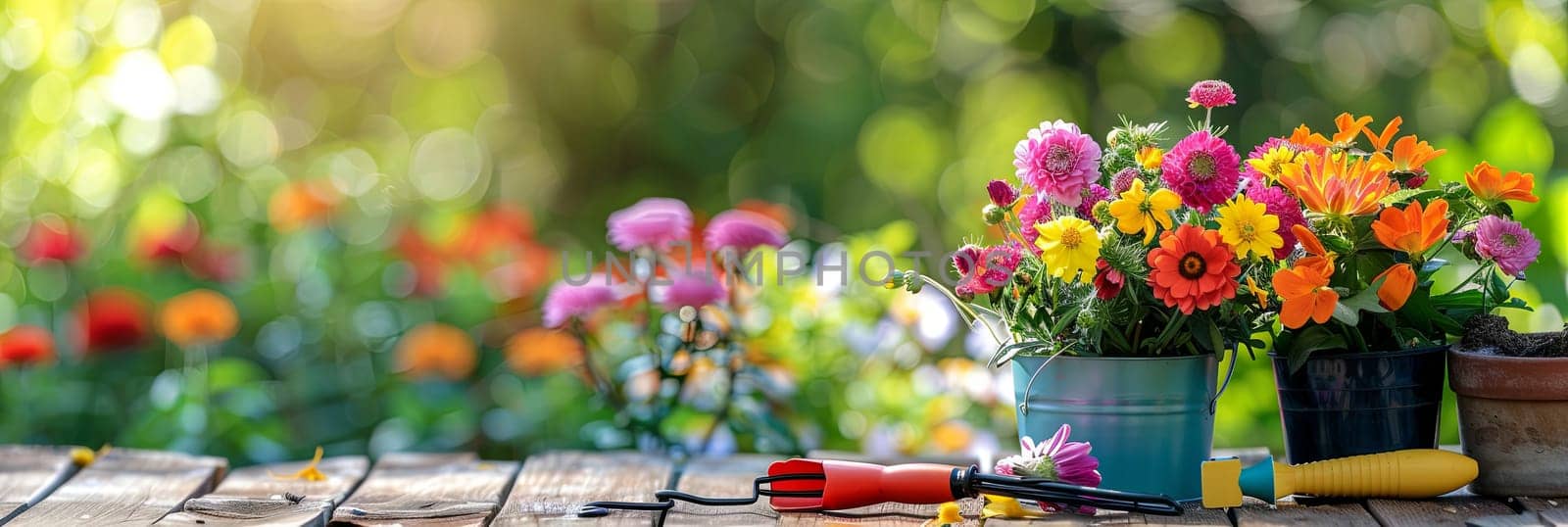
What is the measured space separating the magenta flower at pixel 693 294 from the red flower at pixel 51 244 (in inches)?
43.0

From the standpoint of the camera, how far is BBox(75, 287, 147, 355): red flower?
206 centimetres

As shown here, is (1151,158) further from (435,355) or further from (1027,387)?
(435,355)

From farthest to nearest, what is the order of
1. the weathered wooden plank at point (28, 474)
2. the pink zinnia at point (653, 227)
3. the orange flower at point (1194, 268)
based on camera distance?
the pink zinnia at point (653, 227), the weathered wooden plank at point (28, 474), the orange flower at point (1194, 268)

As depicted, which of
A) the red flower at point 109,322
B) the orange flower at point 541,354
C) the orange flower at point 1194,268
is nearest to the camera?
the orange flower at point 1194,268

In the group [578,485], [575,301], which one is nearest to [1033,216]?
[578,485]

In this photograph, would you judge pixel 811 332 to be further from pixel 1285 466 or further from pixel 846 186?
pixel 846 186

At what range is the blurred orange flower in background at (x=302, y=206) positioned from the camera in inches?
85.5

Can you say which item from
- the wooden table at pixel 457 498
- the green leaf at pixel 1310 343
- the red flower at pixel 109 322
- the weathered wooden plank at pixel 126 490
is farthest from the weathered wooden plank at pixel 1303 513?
the red flower at pixel 109 322

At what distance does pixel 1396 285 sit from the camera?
105 centimetres

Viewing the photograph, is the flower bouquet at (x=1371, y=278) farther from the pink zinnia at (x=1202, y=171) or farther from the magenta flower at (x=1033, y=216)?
the magenta flower at (x=1033, y=216)

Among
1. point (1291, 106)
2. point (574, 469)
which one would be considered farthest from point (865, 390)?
point (1291, 106)

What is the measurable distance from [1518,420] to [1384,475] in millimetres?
128

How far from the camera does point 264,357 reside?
6.98 ft

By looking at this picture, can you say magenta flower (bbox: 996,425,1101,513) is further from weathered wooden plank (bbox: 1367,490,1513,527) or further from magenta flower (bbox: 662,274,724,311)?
magenta flower (bbox: 662,274,724,311)
